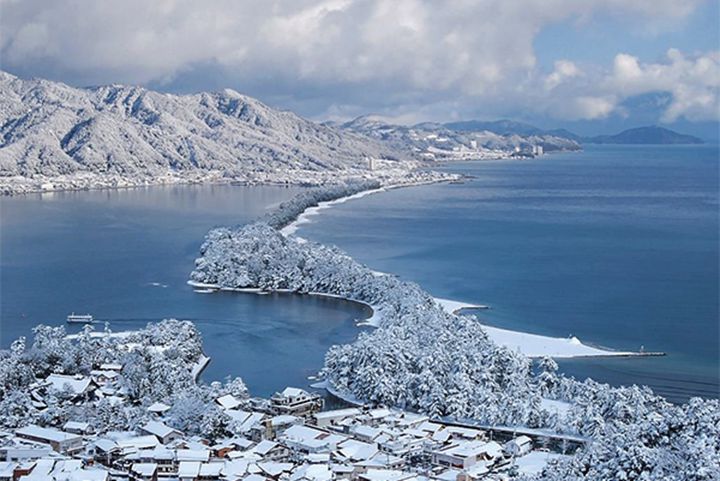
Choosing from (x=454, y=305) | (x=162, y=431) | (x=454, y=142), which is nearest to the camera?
(x=162, y=431)

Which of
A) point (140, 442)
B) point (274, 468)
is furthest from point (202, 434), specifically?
point (274, 468)

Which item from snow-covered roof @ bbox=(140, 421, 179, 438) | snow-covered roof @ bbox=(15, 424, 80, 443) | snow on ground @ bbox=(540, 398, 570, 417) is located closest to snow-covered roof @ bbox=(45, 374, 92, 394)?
snow-covered roof @ bbox=(15, 424, 80, 443)

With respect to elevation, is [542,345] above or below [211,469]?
above

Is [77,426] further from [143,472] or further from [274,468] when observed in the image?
[274,468]

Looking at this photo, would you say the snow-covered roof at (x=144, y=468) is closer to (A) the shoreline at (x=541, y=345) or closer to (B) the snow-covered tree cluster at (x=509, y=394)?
(B) the snow-covered tree cluster at (x=509, y=394)

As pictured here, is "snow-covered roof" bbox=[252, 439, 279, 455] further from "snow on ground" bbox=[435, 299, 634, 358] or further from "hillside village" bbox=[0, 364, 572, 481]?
"snow on ground" bbox=[435, 299, 634, 358]

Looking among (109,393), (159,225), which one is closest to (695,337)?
(109,393)
